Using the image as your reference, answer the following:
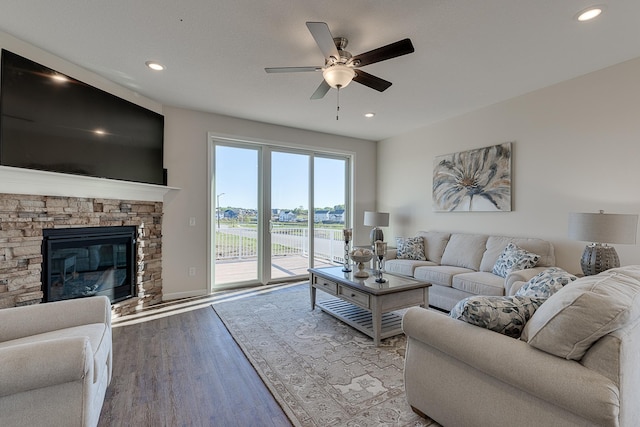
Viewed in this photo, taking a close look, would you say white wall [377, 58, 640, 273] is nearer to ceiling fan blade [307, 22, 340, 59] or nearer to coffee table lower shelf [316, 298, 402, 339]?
coffee table lower shelf [316, 298, 402, 339]

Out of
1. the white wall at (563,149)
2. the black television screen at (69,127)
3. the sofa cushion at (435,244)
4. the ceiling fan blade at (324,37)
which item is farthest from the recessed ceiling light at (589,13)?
the black television screen at (69,127)

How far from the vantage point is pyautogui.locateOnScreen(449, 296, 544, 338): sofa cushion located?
1467mm

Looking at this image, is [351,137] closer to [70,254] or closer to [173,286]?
[173,286]

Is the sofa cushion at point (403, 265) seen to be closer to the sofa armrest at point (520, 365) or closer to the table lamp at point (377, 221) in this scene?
the table lamp at point (377, 221)

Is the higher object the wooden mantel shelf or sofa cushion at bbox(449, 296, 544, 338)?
the wooden mantel shelf

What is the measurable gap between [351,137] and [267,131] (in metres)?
1.73

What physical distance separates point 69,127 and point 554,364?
4052 millimetres

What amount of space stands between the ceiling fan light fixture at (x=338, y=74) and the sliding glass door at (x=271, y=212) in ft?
8.65

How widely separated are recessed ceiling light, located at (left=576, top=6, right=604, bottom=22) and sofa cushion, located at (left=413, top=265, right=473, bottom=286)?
2.56 meters

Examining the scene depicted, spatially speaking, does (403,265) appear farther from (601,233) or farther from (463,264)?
(601,233)

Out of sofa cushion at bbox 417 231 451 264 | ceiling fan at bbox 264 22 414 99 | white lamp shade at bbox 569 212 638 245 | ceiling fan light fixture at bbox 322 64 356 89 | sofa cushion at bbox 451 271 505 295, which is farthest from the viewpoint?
sofa cushion at bbox 417 231 451 264

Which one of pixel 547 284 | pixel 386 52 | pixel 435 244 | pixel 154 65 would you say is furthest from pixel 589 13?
pixel 154 65

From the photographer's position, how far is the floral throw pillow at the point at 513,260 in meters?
3.10

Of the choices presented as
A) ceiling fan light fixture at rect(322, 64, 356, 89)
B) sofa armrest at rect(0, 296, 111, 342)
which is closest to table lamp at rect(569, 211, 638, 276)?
ceiling fan light fixture at rect(322, 64, 356, 89)
